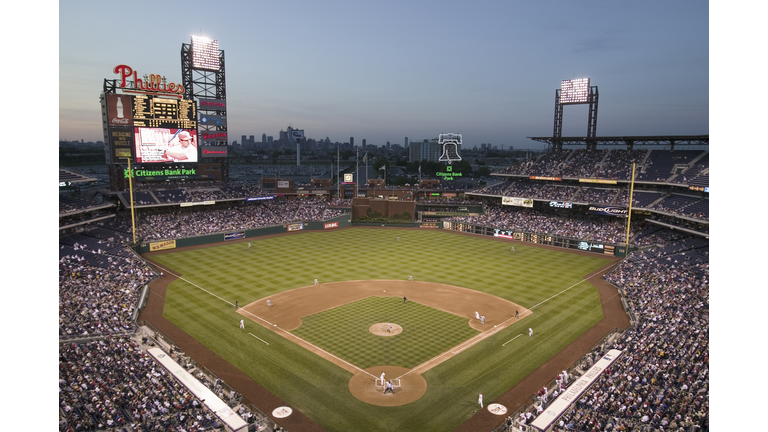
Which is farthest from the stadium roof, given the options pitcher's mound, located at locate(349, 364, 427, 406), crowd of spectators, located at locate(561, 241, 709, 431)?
crowd of spectators, located at locate(561, 241, 709, 431)

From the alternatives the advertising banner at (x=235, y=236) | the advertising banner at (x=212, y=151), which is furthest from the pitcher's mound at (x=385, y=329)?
the advertising banner at (x=212, y=151)

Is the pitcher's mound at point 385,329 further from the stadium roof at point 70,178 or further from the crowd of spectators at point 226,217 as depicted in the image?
the stadium roof at point 70,178

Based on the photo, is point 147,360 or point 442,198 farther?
point 442,198

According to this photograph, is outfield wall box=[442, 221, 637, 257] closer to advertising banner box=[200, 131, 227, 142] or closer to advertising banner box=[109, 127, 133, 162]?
advertising banner box=[200, 131, 227, 142]

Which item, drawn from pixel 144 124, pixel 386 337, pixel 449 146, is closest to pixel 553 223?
pixel 449 146

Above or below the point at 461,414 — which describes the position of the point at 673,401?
above

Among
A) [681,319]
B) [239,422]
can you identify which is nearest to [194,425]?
[239,422]

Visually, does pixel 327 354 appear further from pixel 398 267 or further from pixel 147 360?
pixel 398 267
